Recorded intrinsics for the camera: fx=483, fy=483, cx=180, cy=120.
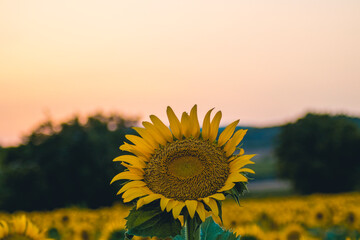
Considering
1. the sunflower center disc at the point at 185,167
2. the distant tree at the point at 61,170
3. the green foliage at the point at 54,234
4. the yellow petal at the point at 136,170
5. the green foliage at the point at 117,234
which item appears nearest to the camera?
the sunflower center disc at the point at 185,167

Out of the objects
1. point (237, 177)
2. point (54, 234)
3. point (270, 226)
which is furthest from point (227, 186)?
point (270, 226)

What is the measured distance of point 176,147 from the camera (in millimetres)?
2639

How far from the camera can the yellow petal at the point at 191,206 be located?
87.9 inches

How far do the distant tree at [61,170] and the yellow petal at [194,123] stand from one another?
76.5 ft

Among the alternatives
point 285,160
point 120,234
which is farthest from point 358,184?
point 120,234

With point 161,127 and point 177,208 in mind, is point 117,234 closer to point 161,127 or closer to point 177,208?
point 161,127

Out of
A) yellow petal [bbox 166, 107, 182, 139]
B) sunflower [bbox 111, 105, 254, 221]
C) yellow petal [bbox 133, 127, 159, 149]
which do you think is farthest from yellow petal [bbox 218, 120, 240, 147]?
yellow petal [bbox 133, 127, 159, 149]

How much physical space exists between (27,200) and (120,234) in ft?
76.8

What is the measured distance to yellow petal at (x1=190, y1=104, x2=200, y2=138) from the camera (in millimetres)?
2684

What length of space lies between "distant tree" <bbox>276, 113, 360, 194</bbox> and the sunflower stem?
148ft

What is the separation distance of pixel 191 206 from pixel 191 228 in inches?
7.5

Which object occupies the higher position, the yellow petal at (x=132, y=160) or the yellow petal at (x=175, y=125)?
the yellow petal at (x=175, y=125)

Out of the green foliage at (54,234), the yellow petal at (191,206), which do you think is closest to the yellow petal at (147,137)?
the yellow petal at (191,206)

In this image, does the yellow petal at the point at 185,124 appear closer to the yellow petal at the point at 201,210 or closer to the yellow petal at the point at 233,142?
the yellow petal at the point at 233,142
